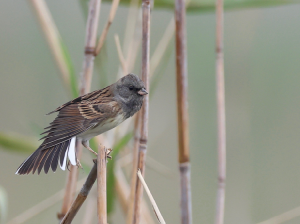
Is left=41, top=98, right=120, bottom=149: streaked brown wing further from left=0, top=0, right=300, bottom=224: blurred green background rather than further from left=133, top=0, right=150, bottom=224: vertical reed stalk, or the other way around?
left=0, top=0, right=300, bottom=224: blurred green background

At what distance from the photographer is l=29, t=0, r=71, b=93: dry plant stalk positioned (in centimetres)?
180

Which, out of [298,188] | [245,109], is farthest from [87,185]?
[298,188]

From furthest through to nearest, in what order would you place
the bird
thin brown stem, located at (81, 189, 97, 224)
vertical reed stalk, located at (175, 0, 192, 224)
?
thin brown stem, located at (81, 189, 97, 224) < vertical reed stalk, located at (175, 0, 192, 224) < the bird

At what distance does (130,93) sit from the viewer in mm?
1675

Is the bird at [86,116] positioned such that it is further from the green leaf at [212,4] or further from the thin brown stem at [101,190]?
the green leaf at [212,4]

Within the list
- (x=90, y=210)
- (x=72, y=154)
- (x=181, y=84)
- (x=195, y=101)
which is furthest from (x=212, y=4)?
(x=195, y=101)

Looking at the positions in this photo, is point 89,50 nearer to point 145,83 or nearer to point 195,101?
point 145,83

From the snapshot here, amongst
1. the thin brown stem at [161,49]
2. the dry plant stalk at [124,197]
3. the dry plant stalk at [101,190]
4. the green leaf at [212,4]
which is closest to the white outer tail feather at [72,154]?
the dry plant stalk at [101,190]

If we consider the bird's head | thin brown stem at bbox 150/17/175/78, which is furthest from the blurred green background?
the bird's head

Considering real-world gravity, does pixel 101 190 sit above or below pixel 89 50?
below

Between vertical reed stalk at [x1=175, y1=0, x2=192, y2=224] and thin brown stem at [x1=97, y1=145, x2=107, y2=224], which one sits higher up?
vertical reed stalk at [x1=175, y1=0, x2=192, y2=224]

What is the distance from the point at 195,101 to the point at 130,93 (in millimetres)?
1589

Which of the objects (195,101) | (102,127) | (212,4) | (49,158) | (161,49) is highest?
(212,4)

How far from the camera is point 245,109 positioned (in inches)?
95.7
